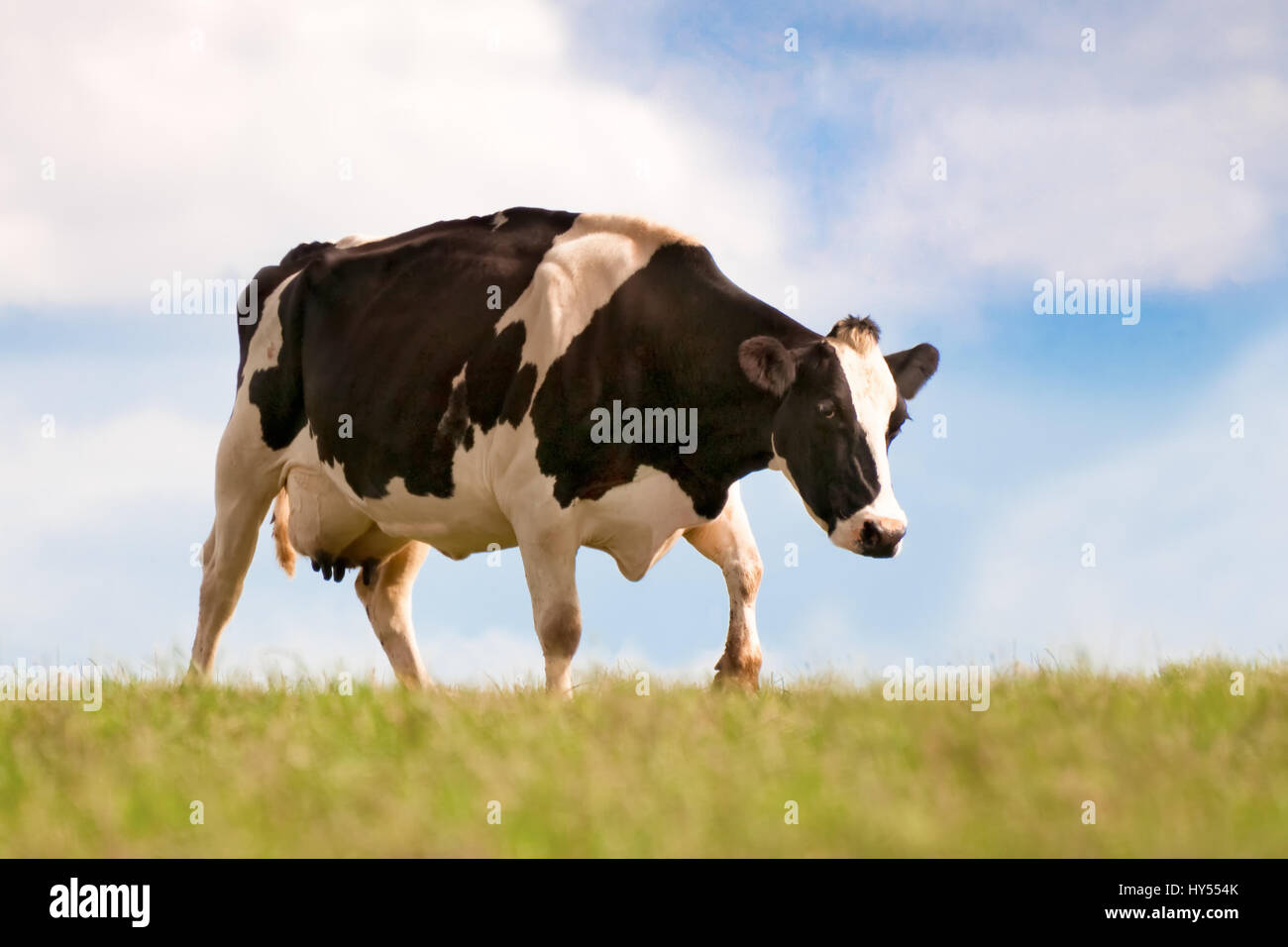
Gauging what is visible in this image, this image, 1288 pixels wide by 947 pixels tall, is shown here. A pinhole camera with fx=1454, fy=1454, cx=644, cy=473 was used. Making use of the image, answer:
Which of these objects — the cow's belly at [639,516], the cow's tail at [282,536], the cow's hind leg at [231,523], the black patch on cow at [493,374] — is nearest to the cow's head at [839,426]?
the cow's belly at [639,516]

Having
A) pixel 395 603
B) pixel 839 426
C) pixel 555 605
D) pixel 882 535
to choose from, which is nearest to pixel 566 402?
pixel 555 605

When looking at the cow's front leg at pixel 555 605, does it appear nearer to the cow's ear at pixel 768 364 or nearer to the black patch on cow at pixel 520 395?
the black patch on cow at pixel 520 395

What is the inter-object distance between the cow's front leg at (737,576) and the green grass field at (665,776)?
43.1 inches

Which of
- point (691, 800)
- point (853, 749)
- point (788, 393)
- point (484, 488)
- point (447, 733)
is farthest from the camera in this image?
point (484, 488)

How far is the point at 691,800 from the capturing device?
15.2 ft

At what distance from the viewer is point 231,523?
→ 32.5 ft

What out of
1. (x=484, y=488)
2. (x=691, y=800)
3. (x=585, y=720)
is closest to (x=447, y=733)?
(x=585, y=720)

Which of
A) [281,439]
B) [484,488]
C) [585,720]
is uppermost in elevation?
[281,439]

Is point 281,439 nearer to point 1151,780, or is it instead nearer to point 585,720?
point 585,720

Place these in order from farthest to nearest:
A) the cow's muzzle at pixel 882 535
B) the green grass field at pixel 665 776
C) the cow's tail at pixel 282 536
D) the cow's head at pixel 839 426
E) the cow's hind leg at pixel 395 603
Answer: the cow's tail at pixel 282 536, the cow's hind leg at pixel 395 603, the cow's head at pixel 839 426, the cow's muzzle at pixel 882 535, the green grass field at pixel 665 776

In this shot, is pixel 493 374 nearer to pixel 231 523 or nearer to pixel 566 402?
pixel 566 402

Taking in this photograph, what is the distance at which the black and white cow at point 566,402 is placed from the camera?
7.43m

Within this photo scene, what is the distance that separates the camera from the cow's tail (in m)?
10.2

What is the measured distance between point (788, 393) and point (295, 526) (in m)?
3.84
